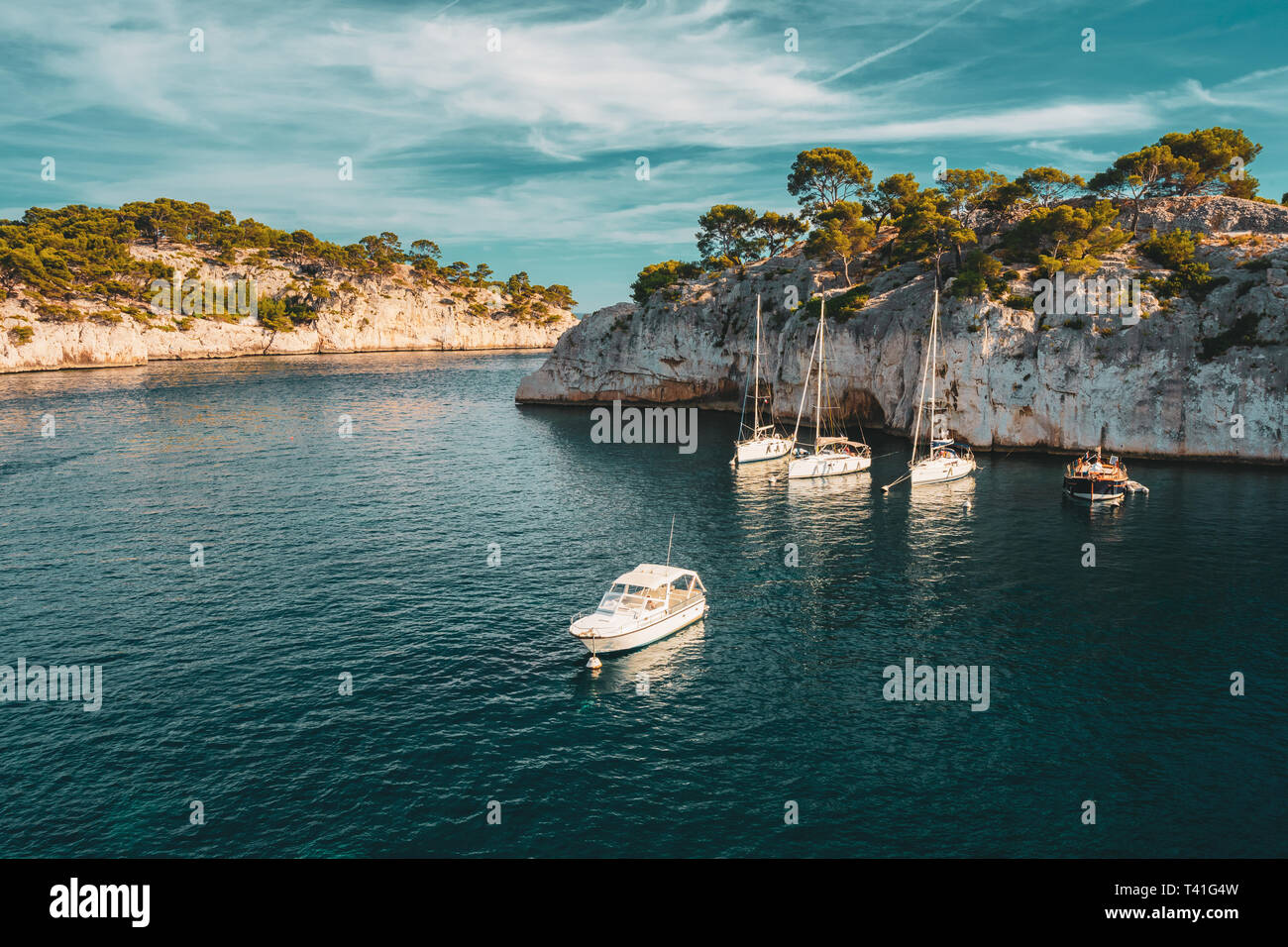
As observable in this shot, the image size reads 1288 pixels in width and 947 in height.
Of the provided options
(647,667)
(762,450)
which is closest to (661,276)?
(762,450)

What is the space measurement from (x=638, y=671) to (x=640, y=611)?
3.93m

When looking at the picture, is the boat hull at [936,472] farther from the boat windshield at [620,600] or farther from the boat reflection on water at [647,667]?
the boat windshield at [620,600]

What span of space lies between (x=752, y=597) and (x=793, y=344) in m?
73.1

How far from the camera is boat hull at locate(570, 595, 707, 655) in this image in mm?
39719

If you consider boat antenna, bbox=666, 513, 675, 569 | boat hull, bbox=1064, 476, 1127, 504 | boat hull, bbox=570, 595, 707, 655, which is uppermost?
boat hull, bbox=1064, 476, 1127, 504

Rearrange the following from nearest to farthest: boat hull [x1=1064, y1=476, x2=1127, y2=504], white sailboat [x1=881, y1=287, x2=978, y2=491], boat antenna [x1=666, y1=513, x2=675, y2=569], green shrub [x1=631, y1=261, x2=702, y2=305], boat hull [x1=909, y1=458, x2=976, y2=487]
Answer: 1. boat antenna [x1=666, y1=513, x2=675, y2=569]
2. boat hull [x1=1064, y1=476, x2=1127, y2=504]
3. boat hull [x1=909, y1=458, x2=976, y2=487]
4. white sailboat [x1=881, y1=287, x2=978, y2=491]
5. green shrub [x1=631, y1=261, x2=702, y2=305]

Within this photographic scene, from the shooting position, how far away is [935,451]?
82.7m

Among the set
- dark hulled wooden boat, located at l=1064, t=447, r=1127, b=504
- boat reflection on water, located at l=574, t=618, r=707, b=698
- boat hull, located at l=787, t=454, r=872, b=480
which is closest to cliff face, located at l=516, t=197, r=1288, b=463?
boat hull, located at l=787, t=454, r=872, b=480

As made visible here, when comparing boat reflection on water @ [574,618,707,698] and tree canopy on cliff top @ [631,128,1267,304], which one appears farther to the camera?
tree canopy on cliff top @ [631,128,1267,304]

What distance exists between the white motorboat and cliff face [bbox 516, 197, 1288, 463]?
62.6 meters

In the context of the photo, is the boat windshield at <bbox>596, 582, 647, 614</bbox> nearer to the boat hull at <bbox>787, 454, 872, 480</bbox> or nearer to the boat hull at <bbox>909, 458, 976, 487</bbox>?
the boat hull at <bbox>787, 454, 872, 480</bbox>

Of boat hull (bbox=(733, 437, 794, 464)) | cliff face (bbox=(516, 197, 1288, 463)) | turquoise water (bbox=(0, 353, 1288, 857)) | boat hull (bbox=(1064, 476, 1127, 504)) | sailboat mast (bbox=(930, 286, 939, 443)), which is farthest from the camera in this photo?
boat hull (bbox=(733, 437, 794, 464))

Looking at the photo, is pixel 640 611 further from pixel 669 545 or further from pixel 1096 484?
pixel 1096 484
